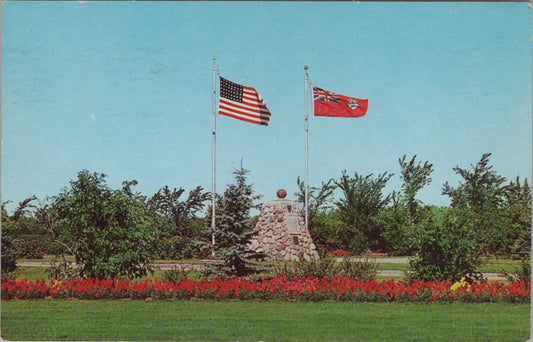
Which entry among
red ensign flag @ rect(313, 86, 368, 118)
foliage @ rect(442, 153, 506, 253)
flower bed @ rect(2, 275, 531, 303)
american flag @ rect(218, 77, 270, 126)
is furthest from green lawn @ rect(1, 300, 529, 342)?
foliage @ rect(442, 153, 506, 253)

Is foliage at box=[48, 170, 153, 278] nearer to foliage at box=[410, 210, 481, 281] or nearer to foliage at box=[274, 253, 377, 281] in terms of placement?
foliage at box=[274, 253, 377, 281]

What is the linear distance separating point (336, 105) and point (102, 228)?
922 cm

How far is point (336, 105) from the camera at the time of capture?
1766 cm

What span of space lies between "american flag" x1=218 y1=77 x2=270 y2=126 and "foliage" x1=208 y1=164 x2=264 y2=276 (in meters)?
5.86

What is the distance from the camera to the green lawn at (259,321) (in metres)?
7.27

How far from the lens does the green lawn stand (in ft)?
23.9

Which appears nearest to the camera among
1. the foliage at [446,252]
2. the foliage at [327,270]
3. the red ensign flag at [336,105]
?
the foliage at [446,252]

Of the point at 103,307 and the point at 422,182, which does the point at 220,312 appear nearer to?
the point at 103,307

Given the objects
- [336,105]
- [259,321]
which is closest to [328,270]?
[259,321]

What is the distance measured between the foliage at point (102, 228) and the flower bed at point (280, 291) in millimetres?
571

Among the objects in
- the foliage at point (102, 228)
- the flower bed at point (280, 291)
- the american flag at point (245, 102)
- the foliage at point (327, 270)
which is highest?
the american flag at point (245, 102)

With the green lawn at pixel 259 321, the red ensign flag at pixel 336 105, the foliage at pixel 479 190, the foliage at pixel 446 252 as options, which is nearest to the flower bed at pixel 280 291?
the green lawn at pixel 259 321

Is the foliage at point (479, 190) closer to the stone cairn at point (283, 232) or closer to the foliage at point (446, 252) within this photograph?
the stone cairn at point (283, 232)

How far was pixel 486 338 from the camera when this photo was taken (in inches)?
284
